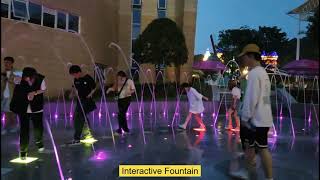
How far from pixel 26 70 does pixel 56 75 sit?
16.9 metres

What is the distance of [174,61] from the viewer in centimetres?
3253

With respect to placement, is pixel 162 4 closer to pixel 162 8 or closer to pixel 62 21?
pixel 162 8

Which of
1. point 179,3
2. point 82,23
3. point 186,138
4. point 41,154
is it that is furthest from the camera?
point 179,3

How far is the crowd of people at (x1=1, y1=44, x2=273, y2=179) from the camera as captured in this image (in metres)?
6.42

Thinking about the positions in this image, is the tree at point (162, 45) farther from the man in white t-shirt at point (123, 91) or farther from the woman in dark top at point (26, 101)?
the woman in dark top at point (26, 101)

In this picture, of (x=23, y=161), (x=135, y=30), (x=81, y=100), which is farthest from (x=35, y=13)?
(x=135, y=30)

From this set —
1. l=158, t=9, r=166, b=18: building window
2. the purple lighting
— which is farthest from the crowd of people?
l=158, t=9, r=166, b=18: building window

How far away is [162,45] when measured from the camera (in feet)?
104

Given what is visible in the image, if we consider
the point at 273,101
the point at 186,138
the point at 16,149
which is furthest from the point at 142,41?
the point at 16,149

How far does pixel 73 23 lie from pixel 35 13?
211 inches

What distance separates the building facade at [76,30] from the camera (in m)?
22.0

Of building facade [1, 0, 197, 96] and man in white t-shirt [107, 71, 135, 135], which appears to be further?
building facade [1, 0, 197, 96]

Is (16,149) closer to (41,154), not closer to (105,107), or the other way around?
(41,154)

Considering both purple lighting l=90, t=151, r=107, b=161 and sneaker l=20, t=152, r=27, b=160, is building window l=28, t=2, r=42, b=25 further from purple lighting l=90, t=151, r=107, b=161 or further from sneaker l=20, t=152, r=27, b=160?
sneaker l=20, t=152, r=27, b=160
